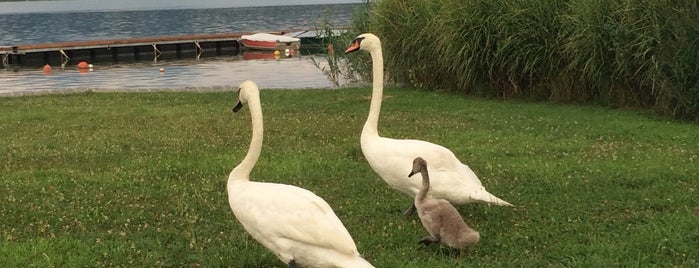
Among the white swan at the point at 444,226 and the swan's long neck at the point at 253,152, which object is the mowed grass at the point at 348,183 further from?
the swan's long neck at the point at 253,152

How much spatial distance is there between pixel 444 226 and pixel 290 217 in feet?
4.64

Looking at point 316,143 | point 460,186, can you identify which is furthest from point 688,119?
point 460,186

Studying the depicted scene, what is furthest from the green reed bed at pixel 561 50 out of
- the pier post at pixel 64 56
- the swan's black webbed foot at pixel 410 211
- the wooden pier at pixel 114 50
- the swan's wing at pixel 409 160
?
the wooden pier at pixel 114 50

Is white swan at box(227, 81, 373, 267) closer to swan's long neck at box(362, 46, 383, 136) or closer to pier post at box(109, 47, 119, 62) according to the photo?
swan's long neck at box(362, 46, 383, 136)

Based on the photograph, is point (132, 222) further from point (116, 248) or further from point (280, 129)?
point (280, 129)

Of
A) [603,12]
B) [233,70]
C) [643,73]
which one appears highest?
[603,12]

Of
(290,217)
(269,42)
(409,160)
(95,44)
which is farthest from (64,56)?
(290,217)

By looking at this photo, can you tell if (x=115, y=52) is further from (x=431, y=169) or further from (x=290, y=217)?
(x=290, y=217)

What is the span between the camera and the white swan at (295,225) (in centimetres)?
537

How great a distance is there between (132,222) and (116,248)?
960 millimetres

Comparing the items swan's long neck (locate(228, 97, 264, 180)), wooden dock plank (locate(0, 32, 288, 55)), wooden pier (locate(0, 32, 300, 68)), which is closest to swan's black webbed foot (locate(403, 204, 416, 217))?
swan's long neck (locate(228, 97, 264, 180))

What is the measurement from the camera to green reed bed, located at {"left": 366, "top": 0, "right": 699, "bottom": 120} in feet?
48.1

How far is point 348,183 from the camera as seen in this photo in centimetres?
910

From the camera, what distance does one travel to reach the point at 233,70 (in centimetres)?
Answer: 3978
